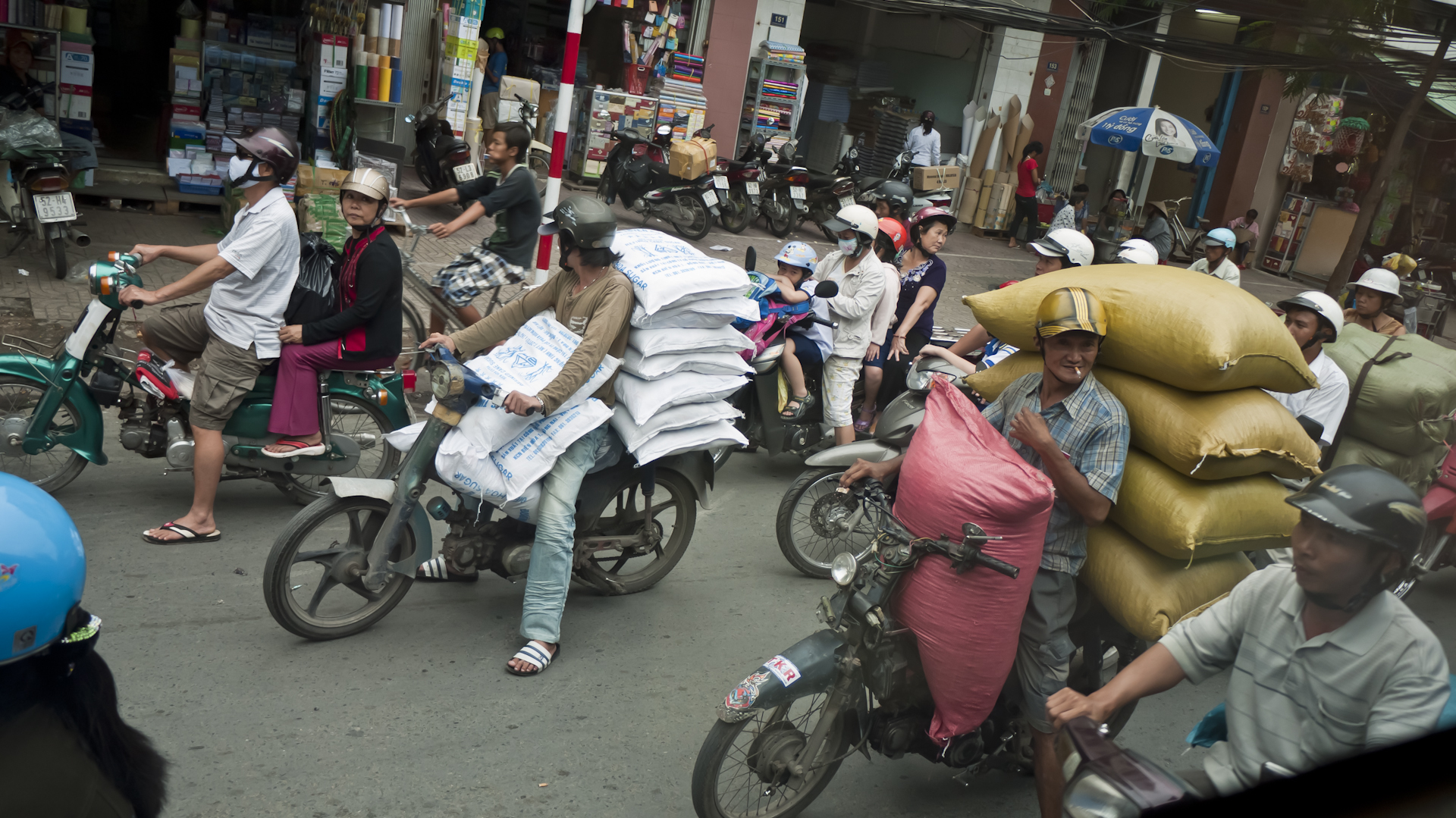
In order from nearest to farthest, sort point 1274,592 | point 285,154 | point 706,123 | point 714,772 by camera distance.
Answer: point 1274,592 → point 714,772 → point 285,154 → point 706,123

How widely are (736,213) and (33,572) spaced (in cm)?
1237

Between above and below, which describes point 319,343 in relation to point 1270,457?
below

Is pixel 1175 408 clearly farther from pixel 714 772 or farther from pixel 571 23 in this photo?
pixel 571 23

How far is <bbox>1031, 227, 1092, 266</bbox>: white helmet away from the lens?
5758mm

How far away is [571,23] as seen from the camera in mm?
6980

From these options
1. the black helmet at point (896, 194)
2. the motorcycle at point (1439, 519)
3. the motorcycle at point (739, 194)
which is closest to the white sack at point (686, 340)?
the black helmet at point (896, 194)

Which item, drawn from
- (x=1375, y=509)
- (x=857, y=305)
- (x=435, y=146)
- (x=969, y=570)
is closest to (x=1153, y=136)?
(x=435, y=146)

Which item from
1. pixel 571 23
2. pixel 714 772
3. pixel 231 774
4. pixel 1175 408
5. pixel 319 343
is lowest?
pixel 231 774

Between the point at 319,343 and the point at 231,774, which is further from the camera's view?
the point at 319,343

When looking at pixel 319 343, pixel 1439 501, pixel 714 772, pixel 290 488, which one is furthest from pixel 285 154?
pixel 1439 501

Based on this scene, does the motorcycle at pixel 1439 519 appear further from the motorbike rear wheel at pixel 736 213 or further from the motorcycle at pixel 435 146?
the motorbike rear wheel at pixel 736 213

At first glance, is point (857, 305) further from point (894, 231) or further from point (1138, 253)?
point (1138, 253)

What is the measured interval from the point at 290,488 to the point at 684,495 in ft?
6.21

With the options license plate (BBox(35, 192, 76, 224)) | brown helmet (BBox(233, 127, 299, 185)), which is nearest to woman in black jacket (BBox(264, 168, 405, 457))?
brown helmet (BBox(233, 127, 299, 185))
